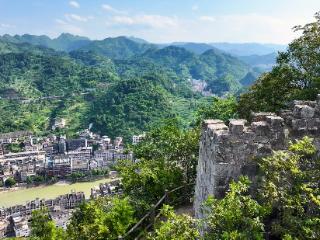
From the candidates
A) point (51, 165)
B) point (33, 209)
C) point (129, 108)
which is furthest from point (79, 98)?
point (33, 209)

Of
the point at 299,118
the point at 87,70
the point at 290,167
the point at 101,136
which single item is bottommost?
the point at 101,136

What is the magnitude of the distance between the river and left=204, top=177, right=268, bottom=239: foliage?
4742 cm

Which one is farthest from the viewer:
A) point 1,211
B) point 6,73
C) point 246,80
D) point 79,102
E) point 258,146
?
point 246,80

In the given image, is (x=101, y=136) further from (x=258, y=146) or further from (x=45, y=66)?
(x=258, y=146)

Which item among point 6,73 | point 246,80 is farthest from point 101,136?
point 246,80

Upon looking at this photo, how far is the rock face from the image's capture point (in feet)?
25.6

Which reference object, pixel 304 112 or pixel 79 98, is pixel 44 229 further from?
pixel 79 98

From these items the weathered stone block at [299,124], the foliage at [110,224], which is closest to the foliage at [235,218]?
the weathered stone block at [299,124]

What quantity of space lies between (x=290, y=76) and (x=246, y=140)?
6.54 meters

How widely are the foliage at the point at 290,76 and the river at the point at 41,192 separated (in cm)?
4174

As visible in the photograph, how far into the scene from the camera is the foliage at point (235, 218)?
6.45 metres

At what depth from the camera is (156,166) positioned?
42.0ft

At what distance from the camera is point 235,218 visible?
6.48 meters

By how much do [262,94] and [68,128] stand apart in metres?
79.9
